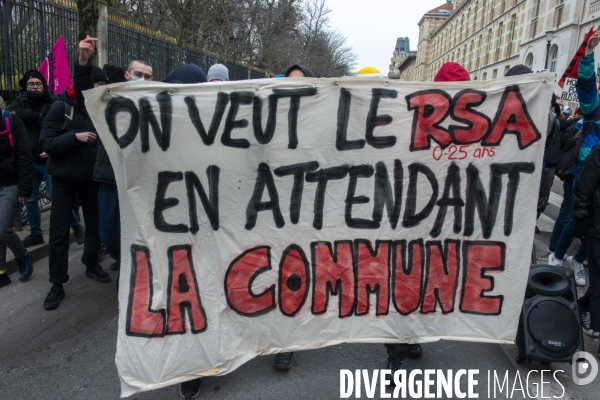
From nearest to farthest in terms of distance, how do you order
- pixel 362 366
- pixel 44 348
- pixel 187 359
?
pixel 187 359
pixel 362 366
pixel 44 348

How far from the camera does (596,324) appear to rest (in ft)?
10.1

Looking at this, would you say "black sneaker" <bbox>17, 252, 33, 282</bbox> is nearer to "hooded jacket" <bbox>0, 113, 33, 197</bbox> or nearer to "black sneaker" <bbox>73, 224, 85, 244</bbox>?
"hooded jacket" <bbox>0, 113, 33, 197</bbox>

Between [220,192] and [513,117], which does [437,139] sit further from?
[220,192]

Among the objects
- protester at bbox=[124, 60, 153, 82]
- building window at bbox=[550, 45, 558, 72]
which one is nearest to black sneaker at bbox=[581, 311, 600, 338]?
protester at bbox=[124, 60, 153, 82]

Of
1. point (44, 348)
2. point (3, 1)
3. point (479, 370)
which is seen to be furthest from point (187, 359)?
point (3, 1)

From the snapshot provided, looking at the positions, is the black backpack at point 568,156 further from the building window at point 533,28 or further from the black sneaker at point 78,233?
the building window at point 533,28

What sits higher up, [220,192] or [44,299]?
[220,192]

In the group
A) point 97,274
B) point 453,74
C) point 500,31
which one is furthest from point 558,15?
point 97,274

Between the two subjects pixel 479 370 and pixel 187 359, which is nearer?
pixel 187 359

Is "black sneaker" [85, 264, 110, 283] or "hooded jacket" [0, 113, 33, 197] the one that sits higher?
"hooded jacket" [0, 113, 33, 197]

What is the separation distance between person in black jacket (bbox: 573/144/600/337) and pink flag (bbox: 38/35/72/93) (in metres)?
5.72

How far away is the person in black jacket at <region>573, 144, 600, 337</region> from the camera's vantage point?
9.94ft

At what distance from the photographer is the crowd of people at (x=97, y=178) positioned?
3055mm

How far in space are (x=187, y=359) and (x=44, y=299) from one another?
2140mm
